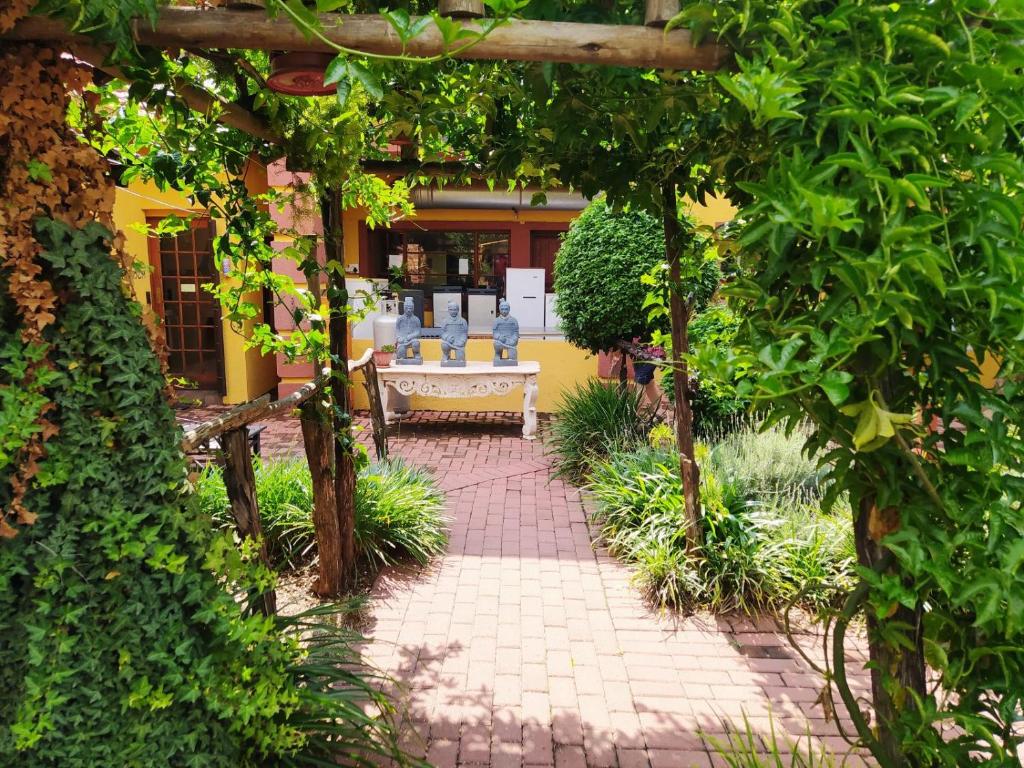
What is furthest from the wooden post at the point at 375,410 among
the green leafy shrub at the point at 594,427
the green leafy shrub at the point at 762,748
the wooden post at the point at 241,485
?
the green leafy shrub at the point at 762,748

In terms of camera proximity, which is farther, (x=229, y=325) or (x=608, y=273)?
(x=229, y=325)

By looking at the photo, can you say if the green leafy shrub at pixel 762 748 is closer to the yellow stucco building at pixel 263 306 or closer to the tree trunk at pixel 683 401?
the tree trunk at pixel 683 401

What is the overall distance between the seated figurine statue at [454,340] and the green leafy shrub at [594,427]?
1.84m

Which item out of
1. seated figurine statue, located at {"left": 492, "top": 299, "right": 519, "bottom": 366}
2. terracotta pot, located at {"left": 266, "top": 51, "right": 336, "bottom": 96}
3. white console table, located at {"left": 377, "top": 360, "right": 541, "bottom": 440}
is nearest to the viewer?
terracotta pot, located at {"left": 266, "top": 51, "right": 336, "bottom": 96}

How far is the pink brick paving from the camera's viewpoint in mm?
2473

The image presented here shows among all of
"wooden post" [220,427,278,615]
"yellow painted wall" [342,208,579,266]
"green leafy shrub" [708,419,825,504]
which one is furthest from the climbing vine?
"yellow painted wall" [342,208,579,266]

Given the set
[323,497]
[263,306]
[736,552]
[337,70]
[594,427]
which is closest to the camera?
[337,70]

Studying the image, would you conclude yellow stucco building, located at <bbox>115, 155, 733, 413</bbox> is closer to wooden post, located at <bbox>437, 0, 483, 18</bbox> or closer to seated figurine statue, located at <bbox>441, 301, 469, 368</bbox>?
seated figurine statue, located at <bbox>441, 301, 469, 368</bbox>

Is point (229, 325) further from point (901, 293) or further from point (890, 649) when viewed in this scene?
point (901, 293)

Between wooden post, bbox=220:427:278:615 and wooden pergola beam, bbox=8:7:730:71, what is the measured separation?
1.39 m

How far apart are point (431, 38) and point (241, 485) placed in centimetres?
173

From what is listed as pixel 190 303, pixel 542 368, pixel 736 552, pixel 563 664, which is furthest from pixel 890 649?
pixel 190 303

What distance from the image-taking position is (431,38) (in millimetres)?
1408

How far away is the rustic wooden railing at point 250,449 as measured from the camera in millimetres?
2299
